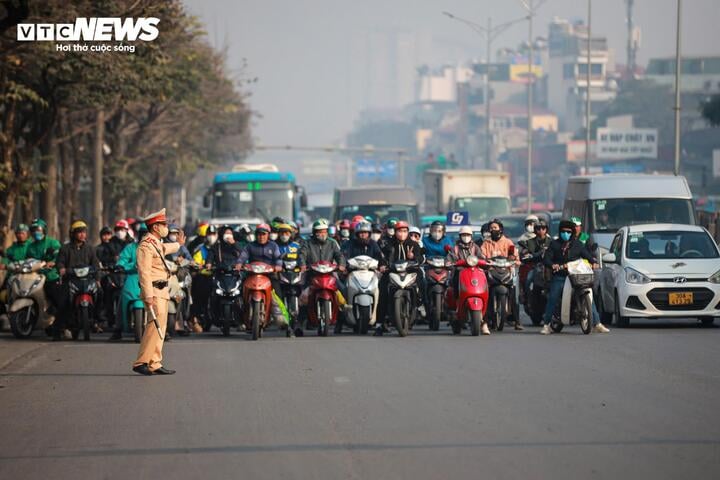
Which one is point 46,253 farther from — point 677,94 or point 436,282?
point 677,94

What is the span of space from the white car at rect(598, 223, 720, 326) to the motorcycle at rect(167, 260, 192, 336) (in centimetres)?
626

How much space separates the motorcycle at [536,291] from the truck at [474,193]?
20216mm

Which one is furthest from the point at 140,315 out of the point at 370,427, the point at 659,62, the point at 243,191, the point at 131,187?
the point at 659,62

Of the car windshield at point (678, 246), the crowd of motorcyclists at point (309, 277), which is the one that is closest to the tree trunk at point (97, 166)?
the crowd of motorcyclists at point (309, 277)

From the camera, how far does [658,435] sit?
10000mm

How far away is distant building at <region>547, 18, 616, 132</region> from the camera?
152m

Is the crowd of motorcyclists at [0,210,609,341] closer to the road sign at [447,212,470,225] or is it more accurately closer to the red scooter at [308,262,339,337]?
the red scooter at [308,262,339,337]

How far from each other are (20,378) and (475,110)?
538 feet

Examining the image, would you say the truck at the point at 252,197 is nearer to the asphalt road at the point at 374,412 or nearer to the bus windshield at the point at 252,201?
the bus windshield at the point at 252,201

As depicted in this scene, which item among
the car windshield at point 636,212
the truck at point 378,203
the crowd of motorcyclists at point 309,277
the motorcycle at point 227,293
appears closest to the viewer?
the crowd of motorcyclists at point 309,277

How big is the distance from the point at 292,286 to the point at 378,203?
1708cm

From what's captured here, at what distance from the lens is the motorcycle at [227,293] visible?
67.7 feet

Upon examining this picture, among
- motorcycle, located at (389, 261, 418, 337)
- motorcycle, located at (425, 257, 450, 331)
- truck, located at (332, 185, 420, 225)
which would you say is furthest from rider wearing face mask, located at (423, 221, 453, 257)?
truck, located at (332, 185, 420, 225)

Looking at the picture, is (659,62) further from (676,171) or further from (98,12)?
(98,12)
